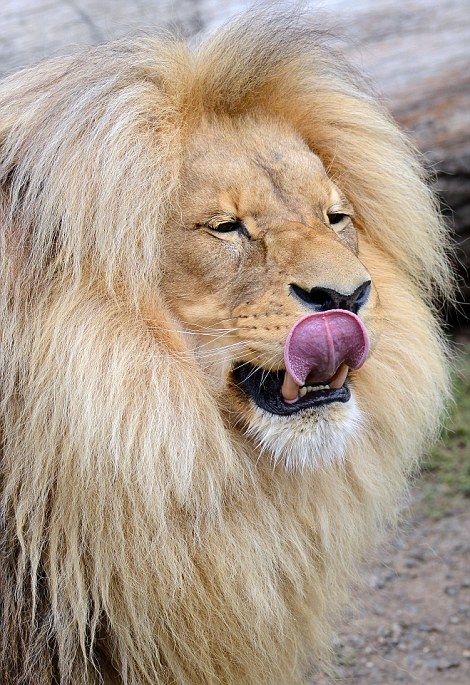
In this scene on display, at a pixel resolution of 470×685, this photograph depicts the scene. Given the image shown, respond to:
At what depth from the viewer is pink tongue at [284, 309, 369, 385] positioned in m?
2.13

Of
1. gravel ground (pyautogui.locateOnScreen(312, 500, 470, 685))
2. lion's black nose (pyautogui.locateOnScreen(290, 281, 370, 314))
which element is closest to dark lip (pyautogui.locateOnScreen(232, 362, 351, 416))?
lion's black nose (pyautogui.locateOnScreen(290, 281, 370, 314))

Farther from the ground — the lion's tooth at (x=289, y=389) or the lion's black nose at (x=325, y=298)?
the lion's black nose at (x=325, y=298)

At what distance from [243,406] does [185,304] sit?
27 centimetres

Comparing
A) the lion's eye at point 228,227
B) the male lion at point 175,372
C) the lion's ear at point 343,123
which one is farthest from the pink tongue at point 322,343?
the lion's ear at point 343,123

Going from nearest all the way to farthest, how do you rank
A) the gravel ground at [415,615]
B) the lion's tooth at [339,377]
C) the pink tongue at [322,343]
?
the pink tongue at [322,343]
the lion's tooth at [339,377]
the gravel ground at [415,615]

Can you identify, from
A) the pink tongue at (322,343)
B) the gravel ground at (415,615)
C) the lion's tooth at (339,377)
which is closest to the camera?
the pink tongue at (322,343)

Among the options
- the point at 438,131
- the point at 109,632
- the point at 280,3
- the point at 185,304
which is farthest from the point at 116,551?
the point at 438,131

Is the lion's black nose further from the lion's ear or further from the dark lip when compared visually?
the lion's ear

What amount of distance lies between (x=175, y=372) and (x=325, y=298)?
1.25 feet

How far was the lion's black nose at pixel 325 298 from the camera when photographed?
2137 mm

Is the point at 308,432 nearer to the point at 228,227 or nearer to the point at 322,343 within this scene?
the point at 322,343

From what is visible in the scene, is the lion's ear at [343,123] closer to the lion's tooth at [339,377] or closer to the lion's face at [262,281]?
the lion's face at [262,281]

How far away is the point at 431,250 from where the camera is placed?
2.78 metres

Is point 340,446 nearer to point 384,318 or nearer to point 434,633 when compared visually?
point 384,318
